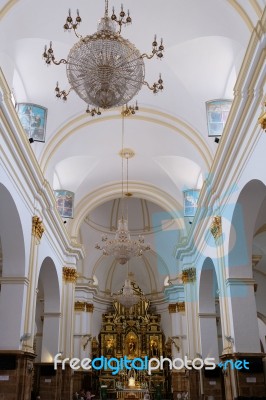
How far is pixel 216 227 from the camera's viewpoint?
11.9 m

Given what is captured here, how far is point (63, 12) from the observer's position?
9.08 meters

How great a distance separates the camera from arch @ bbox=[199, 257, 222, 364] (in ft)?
48.7

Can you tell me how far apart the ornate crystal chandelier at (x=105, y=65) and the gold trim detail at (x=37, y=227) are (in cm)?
600

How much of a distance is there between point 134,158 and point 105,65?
9750mm

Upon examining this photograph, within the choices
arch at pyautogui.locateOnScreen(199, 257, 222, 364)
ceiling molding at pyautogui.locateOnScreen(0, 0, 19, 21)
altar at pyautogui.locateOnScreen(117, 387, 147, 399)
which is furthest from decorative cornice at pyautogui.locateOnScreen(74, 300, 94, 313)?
ceiling molding at pyautogui.locateOnScreen(0, 0, 19, 21)

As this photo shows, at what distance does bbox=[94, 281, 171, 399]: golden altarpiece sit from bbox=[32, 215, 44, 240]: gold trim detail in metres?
13.0

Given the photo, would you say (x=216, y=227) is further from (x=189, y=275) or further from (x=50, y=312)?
(x=50, y=312)

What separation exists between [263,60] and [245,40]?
1508mm

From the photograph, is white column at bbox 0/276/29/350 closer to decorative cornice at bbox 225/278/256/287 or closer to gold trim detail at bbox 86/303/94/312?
decorative cornice at bbox 225/278/256/287

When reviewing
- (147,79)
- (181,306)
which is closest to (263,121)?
(147,79)

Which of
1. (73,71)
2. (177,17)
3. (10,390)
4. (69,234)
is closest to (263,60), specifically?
(177,17)

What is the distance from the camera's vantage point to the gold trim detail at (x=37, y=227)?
1178 cm

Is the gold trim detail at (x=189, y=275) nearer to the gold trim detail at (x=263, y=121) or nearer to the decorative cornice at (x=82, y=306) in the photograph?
the decorative cornice at (x=82, y=306)

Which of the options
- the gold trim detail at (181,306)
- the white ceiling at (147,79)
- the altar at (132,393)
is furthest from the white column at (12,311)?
the altar at (132,393)
